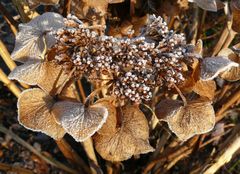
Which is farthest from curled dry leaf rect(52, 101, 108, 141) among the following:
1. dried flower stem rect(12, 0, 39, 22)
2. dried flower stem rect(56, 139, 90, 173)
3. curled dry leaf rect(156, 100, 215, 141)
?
dried flower stem rect(56, 139, 90, 173)

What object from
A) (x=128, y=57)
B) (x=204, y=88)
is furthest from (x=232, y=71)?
(x=128, y=57)

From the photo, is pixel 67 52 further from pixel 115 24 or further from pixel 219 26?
pixel 219 26

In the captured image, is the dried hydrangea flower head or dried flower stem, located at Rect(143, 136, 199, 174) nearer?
the dried hydrangea flower head

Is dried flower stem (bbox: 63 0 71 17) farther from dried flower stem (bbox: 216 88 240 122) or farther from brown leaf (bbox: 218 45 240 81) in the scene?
dried flower stem (bbox: 216 88 240 122)

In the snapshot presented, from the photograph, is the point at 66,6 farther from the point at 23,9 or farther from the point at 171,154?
the point at 171,154

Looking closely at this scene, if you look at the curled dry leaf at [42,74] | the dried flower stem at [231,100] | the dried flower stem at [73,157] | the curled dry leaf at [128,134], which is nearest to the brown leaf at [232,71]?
the curled dry leaf at [128,134]

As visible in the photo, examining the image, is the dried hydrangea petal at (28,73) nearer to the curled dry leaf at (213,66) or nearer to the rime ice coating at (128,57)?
the rime ice coating at (128,57)

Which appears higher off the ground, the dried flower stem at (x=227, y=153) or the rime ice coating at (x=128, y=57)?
the rime ice coating at (x=128, y=57)
